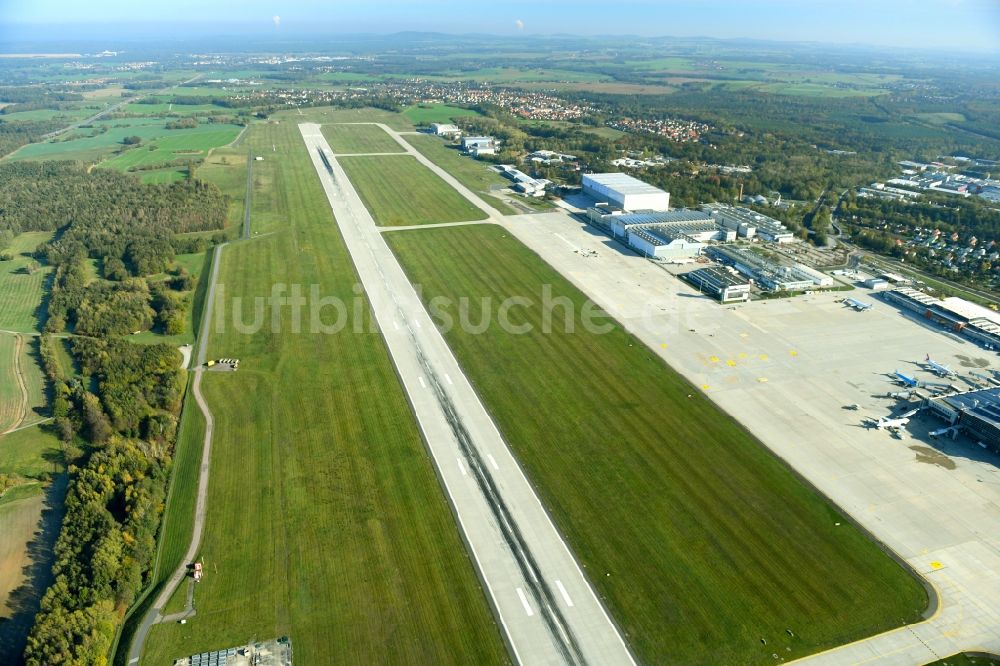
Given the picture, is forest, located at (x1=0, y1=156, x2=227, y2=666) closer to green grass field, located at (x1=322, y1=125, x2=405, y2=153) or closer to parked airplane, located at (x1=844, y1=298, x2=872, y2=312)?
green grass field, located at (x1=322, y1=125, x2=405, y2=153)

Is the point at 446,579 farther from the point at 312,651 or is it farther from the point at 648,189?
the point at 648,189

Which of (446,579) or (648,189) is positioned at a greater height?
A: (648,189)

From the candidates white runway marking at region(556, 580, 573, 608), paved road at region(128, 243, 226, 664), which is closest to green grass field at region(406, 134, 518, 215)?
paved road at region(128, 243, 226, 664)

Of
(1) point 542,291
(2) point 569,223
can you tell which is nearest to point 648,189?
(2) point 569,223

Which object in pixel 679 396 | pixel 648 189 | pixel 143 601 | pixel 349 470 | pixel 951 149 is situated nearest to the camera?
pixel 143 601

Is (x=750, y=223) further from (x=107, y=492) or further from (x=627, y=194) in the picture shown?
(x=107, y=492)
